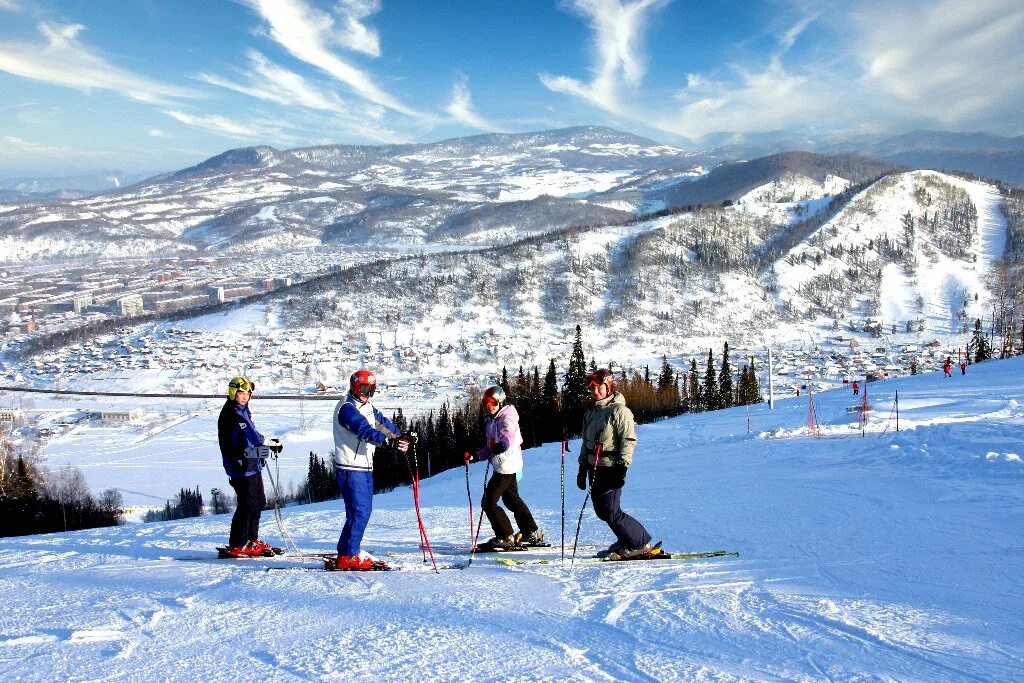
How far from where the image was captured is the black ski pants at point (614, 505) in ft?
21.5

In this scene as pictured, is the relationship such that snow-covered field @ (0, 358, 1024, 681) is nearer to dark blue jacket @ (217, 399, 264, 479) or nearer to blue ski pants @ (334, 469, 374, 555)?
blue ski pants @ (334, 469, 374, 555)

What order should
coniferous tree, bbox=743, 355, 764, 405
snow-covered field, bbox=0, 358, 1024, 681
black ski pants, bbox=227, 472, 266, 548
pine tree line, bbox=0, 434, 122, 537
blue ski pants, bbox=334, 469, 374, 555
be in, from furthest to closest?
1. coniferous tree, bbox=743, 355, 764, 405
2. pine tree line, bbox=0, 434, 122, 537
3. black ski pants, bbox=227, 472, 266, 548
4. blue ski pants, bbox=334, 469, 374, 555
5. snow-covered field, bbox=0, 358, 1024, 681

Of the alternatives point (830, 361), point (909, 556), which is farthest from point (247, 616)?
point (830, 361)

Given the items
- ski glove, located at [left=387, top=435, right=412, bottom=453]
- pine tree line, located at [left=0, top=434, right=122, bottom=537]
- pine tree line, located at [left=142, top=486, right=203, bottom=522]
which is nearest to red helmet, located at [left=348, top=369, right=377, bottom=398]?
ski glove, located at [left=387, top=435, right=412, bottom=453]

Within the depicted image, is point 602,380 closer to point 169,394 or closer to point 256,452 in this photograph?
point 256,452

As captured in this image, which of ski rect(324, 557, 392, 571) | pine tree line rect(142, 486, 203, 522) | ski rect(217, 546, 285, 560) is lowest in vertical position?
pine tree line rect(142, 486, 203, 522)

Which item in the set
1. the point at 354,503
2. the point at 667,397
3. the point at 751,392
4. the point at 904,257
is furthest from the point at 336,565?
the point at 904,257

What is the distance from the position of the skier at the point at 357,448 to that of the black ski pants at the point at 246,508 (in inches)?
51.6

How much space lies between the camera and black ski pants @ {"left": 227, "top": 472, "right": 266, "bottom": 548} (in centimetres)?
717

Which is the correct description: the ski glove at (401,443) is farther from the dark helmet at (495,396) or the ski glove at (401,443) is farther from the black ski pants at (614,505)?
the black ski pants at (614,505)

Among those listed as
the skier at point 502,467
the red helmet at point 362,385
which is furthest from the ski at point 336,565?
the red helmet at point 362,385

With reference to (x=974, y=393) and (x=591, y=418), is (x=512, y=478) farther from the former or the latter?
(x=974, y=393)

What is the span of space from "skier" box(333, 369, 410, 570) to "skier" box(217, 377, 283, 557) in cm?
100

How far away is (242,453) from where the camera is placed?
23.1 ft
